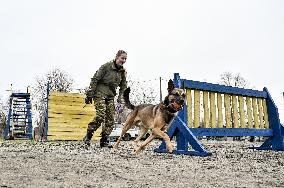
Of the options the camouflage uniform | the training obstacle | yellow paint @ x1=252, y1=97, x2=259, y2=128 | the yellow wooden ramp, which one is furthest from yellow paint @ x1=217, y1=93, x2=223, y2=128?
the yellow wooden ramp

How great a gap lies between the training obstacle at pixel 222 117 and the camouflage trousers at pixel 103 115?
78.3 inches

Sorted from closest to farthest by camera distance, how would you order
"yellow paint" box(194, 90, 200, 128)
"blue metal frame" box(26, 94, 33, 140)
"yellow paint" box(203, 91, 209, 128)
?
1. "yellow paint" box(194, 90, 200, 128)
2. "yellow paint" box(203, 91, 209, 128)
3. "blue metal frame" box(26, 94, 33, 140)

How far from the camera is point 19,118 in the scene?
1969 cm

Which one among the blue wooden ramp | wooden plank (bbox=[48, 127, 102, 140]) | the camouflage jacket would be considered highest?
the camouflage jacket

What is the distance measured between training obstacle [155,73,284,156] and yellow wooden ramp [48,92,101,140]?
7236mm

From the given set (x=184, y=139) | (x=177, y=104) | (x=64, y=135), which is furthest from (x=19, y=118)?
(x=177, y=104)

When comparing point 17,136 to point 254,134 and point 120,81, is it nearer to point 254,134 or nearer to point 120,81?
point 120,81

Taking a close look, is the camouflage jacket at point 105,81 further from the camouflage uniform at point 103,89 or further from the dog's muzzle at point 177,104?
the dog's muzzle at point 177,104

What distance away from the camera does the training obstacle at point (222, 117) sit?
6096 mm

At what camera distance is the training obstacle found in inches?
240

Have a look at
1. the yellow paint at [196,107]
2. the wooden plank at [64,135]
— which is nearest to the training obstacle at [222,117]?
the yellow paint at [196,107]

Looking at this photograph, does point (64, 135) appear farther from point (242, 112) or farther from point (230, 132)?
point (230, 132)

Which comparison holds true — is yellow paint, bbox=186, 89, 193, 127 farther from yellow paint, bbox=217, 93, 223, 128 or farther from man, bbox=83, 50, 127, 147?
man, bbox=83, 50, 127, 147

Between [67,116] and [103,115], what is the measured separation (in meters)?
5.99
